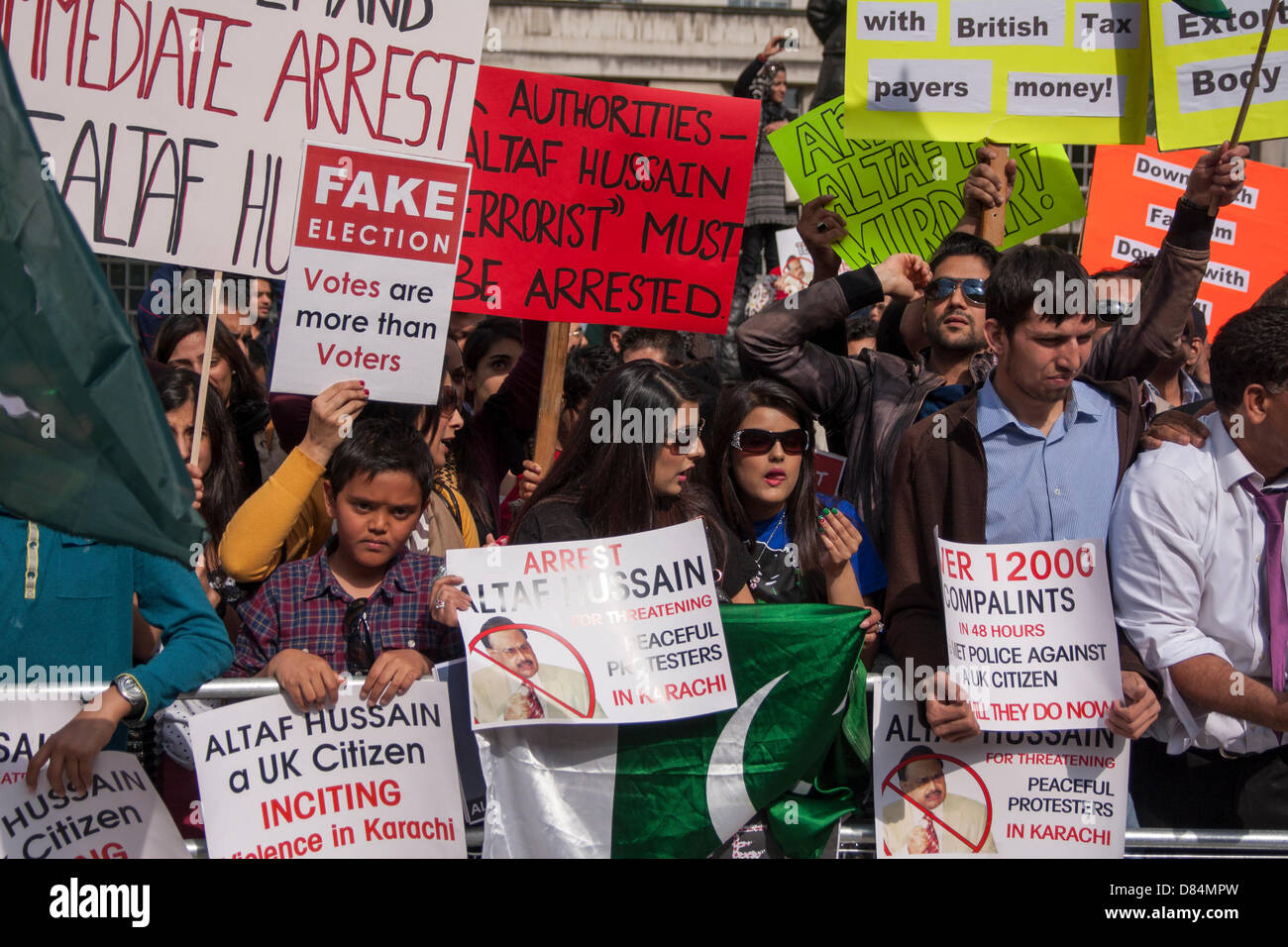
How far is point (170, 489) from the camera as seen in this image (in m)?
3.09

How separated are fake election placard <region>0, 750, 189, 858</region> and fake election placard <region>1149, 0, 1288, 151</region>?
422cm

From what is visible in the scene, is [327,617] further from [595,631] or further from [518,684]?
[595,631]

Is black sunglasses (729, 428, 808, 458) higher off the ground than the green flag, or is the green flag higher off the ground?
the green flag

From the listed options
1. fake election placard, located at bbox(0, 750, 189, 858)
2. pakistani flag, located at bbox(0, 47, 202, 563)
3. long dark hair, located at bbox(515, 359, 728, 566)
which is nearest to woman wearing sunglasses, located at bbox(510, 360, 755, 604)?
long dark hair, located at bbox(515, 359, 728, 566)

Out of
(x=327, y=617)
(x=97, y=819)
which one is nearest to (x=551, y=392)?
(x=327, y=617)

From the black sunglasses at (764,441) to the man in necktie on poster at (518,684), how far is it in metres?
1.07

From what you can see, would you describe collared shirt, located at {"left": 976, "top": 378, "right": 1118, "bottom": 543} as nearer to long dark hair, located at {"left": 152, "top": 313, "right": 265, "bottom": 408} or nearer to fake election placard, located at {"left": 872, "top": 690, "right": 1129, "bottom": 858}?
fake election placard, located at {"left": 872, "top": 690, "right": 1129, "bottom": 858}

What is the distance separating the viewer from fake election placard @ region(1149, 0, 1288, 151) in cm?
548

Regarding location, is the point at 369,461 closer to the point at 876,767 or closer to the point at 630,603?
the point at 630,603

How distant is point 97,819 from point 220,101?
2.42 metres

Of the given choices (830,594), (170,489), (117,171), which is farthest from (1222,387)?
(117,171)

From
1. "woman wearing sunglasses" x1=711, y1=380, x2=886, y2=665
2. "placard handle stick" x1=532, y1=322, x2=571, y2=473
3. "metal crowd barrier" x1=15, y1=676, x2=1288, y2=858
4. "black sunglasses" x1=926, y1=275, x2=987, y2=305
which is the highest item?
"black sunglasses" x1=926, y1=275, x2=987, y2=305

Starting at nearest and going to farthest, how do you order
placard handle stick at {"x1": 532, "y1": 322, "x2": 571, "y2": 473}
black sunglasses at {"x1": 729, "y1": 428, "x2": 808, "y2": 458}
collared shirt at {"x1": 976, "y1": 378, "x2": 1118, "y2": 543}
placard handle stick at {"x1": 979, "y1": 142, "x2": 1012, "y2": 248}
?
collared shirt at {"x1": 976, "y1": 378, "x2": 1118, "y2": 543} < black sunglasses at {"x1": 729, "y1": 428, "x2": 808, "y2": 458} < placard handle stick at {"x1": 532, "y1": 322, "x2": 571, "y2": 473} < placard handle stick at {"x1": 979, "y1": 142, "x2": 1012, "y2": 248}

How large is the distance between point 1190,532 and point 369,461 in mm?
2380
